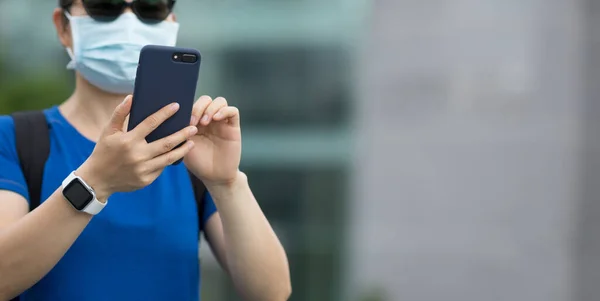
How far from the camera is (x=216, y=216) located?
248 centimetres

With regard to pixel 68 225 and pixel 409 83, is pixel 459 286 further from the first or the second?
pixel 68 225

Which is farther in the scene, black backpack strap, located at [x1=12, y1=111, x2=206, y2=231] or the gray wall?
the gray wall

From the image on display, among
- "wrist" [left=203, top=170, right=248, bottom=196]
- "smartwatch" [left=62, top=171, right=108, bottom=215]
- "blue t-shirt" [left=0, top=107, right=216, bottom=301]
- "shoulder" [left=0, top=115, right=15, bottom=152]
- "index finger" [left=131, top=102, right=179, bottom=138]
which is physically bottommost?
"blue t-shirt" [left=0, top=107, right=216, bottom=301]

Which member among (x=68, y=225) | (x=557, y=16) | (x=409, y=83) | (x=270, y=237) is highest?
(x=68, y=225)

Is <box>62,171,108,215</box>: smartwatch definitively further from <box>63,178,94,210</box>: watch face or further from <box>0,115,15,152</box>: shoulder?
<box>0,115,15,152</box>: shoulder

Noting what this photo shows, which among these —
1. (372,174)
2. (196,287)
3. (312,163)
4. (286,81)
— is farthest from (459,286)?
(196,287)

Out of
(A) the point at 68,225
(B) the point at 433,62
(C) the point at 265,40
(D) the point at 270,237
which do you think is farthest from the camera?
(B) the point at 433,62

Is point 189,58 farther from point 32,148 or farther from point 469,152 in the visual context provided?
point 469,152

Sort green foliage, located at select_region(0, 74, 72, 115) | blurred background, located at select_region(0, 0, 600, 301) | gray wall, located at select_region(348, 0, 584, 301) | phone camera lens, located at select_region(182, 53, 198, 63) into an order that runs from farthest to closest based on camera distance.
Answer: gray wall, located at select_region(348, 0, 584, 301) < blurred background, located at select_region(0, 0, 600, 301) < green foliage, located at select_region(0, 74, 72, 115) < phone camera lens, located at select_region(182, 53, 198, 63)

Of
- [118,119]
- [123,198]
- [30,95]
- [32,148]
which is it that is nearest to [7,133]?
[32,148]

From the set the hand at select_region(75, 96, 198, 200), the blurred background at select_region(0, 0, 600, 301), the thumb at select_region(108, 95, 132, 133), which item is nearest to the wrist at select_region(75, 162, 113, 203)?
the hand at select_region(75, 96, 198, 200)

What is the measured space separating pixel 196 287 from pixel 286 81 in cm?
1441

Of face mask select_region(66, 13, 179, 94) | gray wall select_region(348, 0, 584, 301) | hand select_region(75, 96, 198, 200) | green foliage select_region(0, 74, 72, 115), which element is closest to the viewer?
hand select_region(75, 96, 198, 200)

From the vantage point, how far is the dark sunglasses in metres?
2.50
